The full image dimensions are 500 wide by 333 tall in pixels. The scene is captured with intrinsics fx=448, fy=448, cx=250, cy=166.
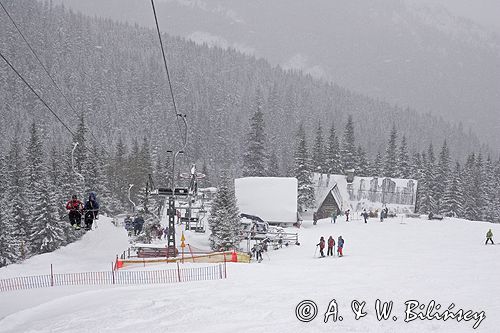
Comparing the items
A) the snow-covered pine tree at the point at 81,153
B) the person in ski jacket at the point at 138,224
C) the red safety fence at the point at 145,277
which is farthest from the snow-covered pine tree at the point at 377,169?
the red safety fence at the point at 145,277

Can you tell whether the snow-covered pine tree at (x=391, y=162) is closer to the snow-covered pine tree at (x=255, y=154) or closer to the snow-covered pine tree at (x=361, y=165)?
the snow-covered pine tree at (x=361, y=165)

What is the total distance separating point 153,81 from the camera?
18400cm

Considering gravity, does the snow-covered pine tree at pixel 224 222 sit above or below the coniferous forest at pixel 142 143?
below

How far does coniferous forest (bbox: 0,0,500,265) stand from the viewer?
47.9 m

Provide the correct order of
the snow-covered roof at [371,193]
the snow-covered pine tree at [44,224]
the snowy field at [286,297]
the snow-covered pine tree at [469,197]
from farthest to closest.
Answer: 1. the snow-covered pine tree at [469,197]
2. the snow-covered roof at [371,193]
3. the snow-covered pine tree at [44,224]
4. the snowy field at [286,297]

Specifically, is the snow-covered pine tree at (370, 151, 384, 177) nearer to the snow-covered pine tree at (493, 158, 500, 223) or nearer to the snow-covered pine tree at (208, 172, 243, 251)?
the snow-covered pine tree at (493, 158, 500, 223)

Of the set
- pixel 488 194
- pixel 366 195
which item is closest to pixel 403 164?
pixel 488 194

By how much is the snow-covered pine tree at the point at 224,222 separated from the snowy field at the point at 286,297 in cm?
980

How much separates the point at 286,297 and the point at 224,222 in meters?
18.9

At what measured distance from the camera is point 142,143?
12612 cm

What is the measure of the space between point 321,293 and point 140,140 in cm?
14182

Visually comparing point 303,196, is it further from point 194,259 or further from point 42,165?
point 194,259

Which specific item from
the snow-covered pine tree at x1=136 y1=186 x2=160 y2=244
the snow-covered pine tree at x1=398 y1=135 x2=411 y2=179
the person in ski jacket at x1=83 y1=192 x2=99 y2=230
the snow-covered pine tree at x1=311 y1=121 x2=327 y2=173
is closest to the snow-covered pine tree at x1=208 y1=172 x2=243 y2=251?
the snow-covered pine tree at x1=136 y1=186 x2=160 y2=244

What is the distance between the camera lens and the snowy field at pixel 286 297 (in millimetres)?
11375
